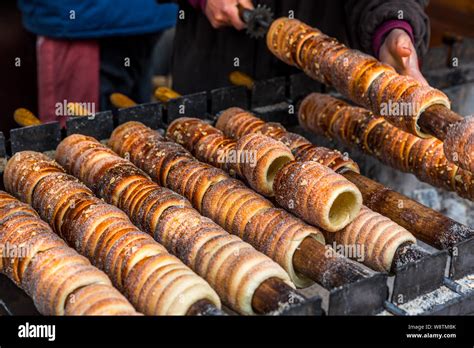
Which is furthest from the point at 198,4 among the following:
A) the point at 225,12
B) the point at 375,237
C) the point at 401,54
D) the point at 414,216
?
the point at 375,237

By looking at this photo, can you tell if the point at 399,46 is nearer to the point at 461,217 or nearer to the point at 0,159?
the point at 461,217

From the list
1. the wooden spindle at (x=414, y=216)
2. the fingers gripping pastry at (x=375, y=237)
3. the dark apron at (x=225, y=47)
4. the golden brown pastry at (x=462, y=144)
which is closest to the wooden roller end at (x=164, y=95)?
the dark apron at (x=225, y=47)

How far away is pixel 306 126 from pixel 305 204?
4.14ft

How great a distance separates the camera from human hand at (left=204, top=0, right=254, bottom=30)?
161 inches

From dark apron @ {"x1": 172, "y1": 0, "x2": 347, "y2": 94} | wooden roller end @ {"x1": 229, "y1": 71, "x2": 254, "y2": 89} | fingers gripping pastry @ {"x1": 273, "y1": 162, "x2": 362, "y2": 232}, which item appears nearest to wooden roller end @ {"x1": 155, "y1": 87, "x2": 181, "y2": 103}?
wooden roller end @ {"x1": 229, "y1": 71, "x2": 254, "y2": 89}

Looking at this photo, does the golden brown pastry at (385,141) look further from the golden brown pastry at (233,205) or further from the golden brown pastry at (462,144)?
the golden brown pastry at (233,205)

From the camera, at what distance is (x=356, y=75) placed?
A: 3285 millimetres

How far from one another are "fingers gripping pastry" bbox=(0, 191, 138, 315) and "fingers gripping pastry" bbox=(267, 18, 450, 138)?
1.33 m

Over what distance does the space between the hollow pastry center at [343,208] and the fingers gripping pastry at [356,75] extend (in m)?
0.45

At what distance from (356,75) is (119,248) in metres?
1.33

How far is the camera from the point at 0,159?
3262 millimetres

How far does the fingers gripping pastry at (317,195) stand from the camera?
2652 millimetres

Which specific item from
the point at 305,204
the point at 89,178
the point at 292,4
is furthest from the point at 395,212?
the point at 292,4

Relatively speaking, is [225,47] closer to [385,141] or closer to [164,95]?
[164,95]
